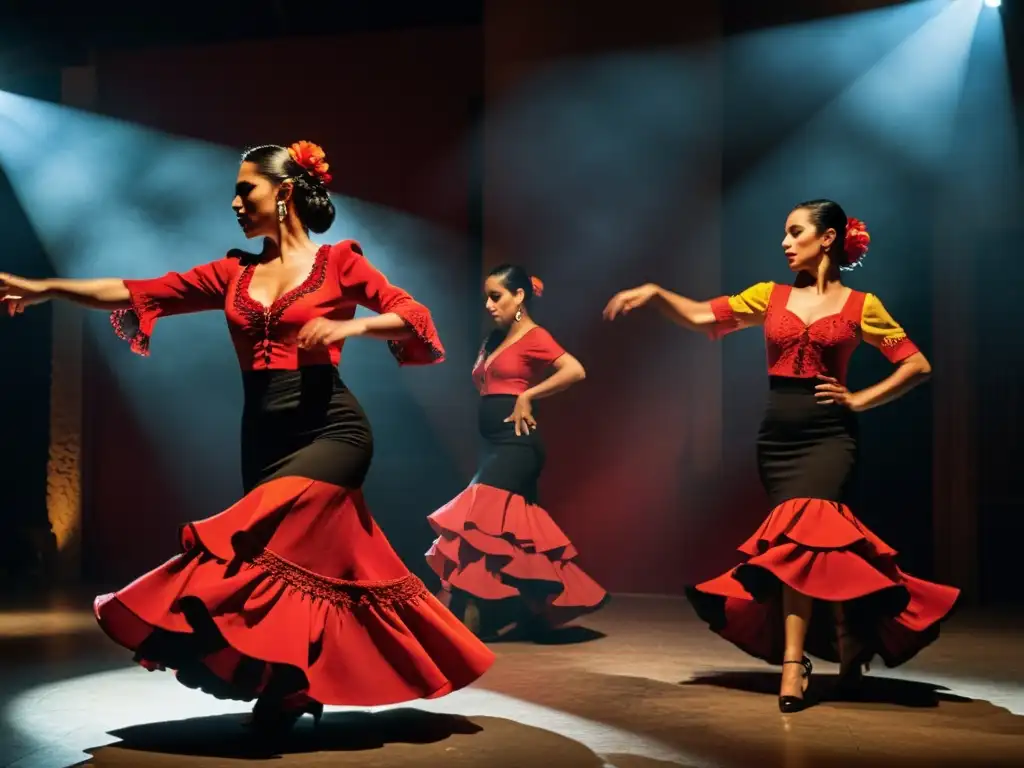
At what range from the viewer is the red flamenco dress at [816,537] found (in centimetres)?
435

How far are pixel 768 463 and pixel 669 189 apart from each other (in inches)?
125

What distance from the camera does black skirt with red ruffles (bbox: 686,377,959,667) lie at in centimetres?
433

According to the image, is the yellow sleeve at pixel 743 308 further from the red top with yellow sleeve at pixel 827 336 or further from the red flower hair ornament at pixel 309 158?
the red flower hair ornament at pixel 309 158

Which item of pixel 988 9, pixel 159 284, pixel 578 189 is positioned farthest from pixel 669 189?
pixel 159 284

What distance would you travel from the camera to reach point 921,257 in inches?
293

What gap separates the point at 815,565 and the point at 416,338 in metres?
1.56

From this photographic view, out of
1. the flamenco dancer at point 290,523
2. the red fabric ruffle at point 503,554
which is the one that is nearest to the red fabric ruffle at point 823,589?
the flamenco dancer at point 290,523

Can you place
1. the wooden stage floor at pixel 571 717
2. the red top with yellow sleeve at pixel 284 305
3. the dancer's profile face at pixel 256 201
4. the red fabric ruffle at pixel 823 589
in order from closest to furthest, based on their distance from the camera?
1. the wooden stage floor at pixel 571 717
2. the red top with yellow sleeve at pixel 284 305
3. the dancer's profile face at pixel 256 201
4. the red fabric ruffle at pixel 823 589

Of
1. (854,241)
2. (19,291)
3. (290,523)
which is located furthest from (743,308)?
(19,291)

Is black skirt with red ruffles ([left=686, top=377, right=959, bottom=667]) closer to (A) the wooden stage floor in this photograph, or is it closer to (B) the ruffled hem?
(A) the wooden stage floor

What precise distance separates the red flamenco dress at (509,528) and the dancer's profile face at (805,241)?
167cm

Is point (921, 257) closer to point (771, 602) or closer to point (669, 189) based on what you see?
point (669, 189)

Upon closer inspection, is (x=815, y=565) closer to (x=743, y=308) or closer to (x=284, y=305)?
(x=743, y=308)

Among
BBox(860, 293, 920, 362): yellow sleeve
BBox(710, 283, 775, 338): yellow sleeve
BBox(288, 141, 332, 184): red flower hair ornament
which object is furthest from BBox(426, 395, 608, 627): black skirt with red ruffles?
BBox(288, 141, 332, 184): red flower hair ornament
